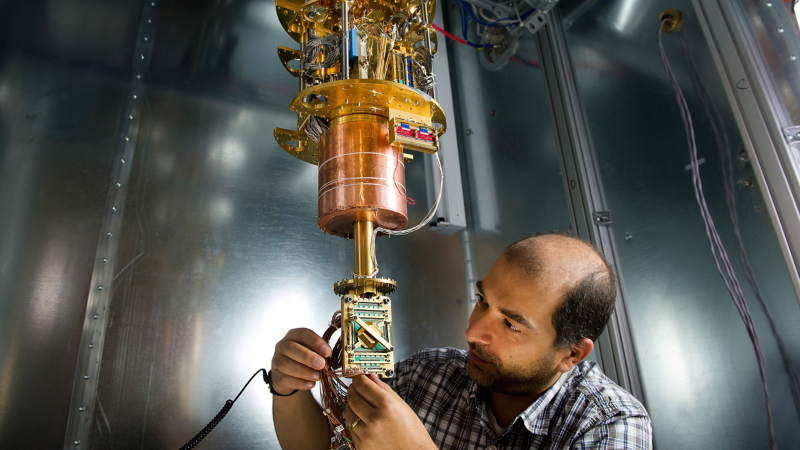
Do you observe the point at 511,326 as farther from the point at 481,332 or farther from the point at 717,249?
the point at 717,249

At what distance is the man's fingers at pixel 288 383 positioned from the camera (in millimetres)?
850

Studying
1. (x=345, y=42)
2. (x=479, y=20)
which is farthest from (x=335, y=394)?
(x=479, y=20)

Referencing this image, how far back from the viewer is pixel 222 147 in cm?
136

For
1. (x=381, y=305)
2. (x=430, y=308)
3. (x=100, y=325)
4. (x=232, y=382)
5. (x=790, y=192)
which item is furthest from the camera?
(x=430, y=308)

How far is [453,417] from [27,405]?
2.90ft

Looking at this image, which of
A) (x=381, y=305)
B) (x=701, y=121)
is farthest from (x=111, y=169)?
(x=701, y=121)

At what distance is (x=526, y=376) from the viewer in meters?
0.90

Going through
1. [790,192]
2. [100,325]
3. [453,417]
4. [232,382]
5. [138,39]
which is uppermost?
[138,39]

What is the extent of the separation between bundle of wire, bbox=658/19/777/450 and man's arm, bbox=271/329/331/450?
89cm

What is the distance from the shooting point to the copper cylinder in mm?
848

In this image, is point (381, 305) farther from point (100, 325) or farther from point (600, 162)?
point (600, 162)

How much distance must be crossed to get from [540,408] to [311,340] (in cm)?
44

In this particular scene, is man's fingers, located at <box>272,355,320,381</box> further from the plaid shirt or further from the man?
the plaid shirt

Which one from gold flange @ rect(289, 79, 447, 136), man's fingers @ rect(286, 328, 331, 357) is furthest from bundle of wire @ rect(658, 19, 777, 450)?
man's fingers @ rect(286, 328, 331, 357)
